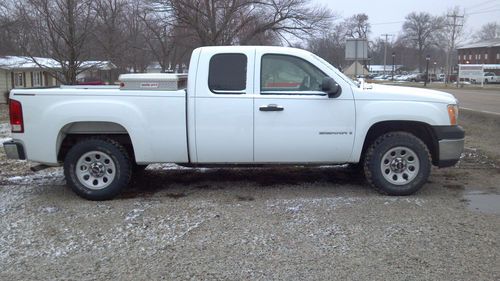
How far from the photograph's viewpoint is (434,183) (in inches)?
283

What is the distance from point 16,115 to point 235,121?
8.72ft

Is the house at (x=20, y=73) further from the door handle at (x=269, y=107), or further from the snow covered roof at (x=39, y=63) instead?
the door handle at (x=269, y=107)

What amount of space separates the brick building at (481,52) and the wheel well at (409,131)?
4328 inches

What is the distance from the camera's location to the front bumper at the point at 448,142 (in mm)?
6379

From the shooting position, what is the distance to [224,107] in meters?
6.21

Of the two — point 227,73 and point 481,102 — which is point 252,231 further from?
point 481,102

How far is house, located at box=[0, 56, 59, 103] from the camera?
34.1 metres

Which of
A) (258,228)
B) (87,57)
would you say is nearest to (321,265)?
(258,228)

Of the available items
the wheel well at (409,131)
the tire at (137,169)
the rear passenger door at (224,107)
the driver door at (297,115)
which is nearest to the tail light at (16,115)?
the tire at (137,169)

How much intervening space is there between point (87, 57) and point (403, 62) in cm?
11082

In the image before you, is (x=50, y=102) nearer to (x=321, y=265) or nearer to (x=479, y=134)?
(x=321, y=265)

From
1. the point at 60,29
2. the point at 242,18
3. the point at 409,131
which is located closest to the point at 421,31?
the point at 242,18

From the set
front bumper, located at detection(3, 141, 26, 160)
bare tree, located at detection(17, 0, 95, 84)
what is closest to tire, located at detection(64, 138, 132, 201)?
front bumper, located at detection(3, 141, 26, 160)

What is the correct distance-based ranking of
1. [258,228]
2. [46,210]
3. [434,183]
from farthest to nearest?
[434,183] → [46,210] → [258,228]
